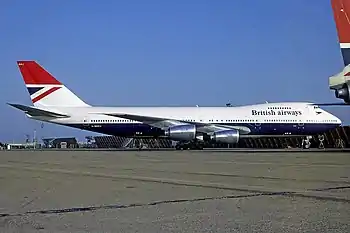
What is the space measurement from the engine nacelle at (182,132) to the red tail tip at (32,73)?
12.6 m

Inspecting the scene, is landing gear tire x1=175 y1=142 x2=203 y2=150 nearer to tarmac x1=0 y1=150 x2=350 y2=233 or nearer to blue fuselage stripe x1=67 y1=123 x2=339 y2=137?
blue fuselage stripe x1=67 y1=123 x2=339 y2=137

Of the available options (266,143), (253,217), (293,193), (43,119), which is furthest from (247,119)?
(253,217)

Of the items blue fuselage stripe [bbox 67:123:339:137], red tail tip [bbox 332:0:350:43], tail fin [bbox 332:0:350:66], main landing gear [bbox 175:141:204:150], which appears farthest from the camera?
main landing gear [bbox 175:141:204:150]

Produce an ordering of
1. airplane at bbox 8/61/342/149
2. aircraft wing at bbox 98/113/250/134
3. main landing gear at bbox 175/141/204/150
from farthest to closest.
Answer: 1. main landing gear at bbox 175/141/204/150
2. airplane at bbox 8/61/342/149
3. aircraft wing at bbox 98/113/250/134

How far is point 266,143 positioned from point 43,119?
29.2 metres

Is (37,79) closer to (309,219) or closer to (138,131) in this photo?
(138,131)

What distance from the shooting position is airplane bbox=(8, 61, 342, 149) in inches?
1633

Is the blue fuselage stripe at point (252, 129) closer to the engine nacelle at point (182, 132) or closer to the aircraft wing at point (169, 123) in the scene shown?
the aircraft wing at point (169, 123)

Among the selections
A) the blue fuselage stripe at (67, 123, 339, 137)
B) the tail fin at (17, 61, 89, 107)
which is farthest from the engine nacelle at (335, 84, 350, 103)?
the tail fin at (17, 61, 89, 107)

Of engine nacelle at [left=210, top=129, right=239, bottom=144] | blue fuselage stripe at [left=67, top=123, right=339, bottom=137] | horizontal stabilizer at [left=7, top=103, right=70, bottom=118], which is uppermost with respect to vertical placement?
horizontal stabilizer at [left=7, top=103, right=70, bottom=118]

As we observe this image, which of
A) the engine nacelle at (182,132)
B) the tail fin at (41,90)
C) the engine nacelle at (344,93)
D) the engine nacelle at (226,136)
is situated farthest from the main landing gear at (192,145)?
the engine nacelle at (344,93)

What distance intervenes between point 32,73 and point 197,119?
48.8 feet

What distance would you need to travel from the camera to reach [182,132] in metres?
39.3

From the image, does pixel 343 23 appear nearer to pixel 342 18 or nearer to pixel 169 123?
pixel 342 18
